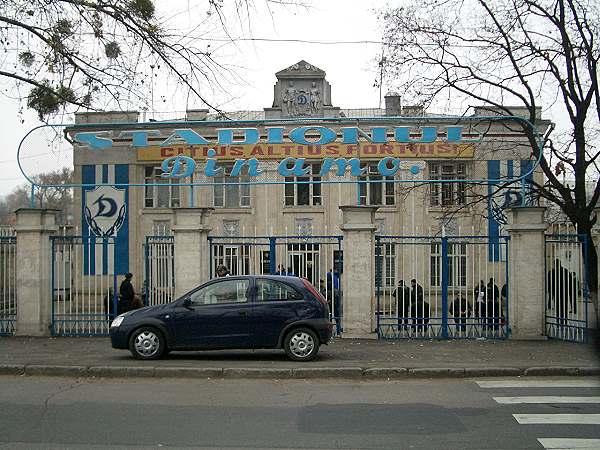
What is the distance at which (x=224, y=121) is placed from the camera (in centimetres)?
1639

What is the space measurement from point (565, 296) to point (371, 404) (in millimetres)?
8042

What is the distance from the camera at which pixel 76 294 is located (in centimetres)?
1792

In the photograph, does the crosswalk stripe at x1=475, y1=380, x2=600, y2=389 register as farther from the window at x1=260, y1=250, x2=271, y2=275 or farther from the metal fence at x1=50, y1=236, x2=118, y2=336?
the metal fence at x1=50, y1=236, x2=118, y2=336

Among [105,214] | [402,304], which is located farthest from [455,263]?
[105,214]

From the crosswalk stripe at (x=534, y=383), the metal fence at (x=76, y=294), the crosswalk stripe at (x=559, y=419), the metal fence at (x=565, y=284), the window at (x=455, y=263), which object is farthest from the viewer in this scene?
the metal fence at (x=76, y=294)

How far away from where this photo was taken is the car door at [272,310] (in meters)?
13.2

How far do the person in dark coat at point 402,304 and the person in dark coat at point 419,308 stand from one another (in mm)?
127

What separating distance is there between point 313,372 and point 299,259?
5287 millimetres

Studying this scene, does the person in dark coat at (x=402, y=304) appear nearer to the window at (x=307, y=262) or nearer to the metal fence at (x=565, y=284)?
the window at (x=307, y=262)

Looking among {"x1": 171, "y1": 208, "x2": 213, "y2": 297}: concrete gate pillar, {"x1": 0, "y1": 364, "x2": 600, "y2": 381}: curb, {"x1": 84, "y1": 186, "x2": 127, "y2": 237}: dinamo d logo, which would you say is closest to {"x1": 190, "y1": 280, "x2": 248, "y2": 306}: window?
{"x1": 0, "y1": 364, "x2": 600, "y2": 381}: curb

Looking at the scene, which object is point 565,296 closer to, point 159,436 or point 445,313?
point 445,313

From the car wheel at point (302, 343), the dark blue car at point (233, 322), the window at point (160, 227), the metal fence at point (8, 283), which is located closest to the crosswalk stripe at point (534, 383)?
the car wheel at point (302, 343)

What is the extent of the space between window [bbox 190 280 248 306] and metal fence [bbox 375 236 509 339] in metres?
4.26

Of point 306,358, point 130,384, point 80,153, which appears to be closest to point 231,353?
point 306,358
